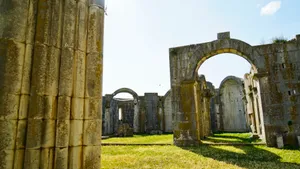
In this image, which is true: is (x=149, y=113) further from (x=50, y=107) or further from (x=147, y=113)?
(x=50, y=107)

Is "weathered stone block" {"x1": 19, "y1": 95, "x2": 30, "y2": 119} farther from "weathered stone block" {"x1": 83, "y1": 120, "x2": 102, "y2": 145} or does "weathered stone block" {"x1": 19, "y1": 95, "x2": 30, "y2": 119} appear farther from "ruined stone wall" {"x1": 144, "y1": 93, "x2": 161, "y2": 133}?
"ruined stone wall" {"x1": 144, "y1": 93, "x2": 161, "y2": 133}

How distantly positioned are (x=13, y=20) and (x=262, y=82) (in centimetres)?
997

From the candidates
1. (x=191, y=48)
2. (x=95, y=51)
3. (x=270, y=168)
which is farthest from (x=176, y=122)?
(x=95, y=51)

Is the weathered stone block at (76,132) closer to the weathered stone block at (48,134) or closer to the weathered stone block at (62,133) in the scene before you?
the weathered stone block at (62,133)

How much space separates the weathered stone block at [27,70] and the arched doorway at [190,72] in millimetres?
8817

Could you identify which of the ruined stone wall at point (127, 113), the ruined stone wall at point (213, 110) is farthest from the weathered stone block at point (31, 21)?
the ruined stone wall at point (127, 113)

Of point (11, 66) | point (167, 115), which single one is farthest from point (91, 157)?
point (167, 115)

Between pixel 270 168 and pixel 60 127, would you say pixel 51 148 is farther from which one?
pixel 270 168

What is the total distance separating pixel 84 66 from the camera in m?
2.33

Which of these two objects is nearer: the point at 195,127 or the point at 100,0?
the point at 100,0

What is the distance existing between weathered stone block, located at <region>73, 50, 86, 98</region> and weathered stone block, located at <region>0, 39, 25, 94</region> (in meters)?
0.50

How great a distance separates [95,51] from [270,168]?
4803 millimetres

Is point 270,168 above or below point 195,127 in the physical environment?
below

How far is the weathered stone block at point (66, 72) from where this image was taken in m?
2.10
